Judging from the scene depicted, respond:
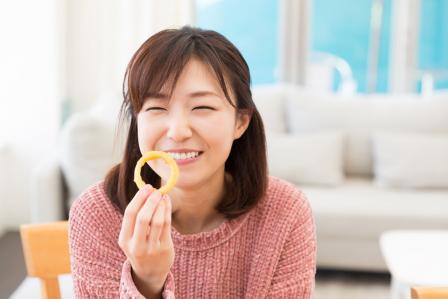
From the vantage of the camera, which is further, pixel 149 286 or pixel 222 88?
pixel 222 88

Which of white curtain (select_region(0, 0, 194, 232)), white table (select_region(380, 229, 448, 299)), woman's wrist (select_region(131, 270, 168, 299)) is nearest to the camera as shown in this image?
woman's wrist (select_region(131, 270, 168, 299))

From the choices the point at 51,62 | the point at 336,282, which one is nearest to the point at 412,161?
the point at 336,282

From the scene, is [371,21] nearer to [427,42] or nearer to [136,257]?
[427,42]

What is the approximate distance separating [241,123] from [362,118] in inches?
86.4

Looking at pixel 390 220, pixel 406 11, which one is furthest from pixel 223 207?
pixel 406 11

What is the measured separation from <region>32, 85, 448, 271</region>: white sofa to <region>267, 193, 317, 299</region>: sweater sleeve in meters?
1.63

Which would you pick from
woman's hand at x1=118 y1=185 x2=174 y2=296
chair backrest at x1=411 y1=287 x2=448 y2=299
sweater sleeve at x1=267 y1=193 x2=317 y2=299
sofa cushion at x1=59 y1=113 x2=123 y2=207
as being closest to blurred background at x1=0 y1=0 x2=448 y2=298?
sofa cushion at x1=59 y1=113 x2=123 y2=207

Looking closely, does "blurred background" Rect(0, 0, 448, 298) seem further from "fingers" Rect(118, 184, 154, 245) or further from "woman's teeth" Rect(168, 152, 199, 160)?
"fingers" Rect(118, 184, 154, 245)

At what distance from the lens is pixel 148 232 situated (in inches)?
39.4

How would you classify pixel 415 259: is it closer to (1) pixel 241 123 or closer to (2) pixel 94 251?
(1) pixel 241 123

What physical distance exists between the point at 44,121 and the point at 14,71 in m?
0.35

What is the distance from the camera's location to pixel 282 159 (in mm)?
3197

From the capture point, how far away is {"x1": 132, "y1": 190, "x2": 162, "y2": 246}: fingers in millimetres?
980

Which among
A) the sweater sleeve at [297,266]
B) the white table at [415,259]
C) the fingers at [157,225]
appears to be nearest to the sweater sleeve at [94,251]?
the fingers at [157,225]
